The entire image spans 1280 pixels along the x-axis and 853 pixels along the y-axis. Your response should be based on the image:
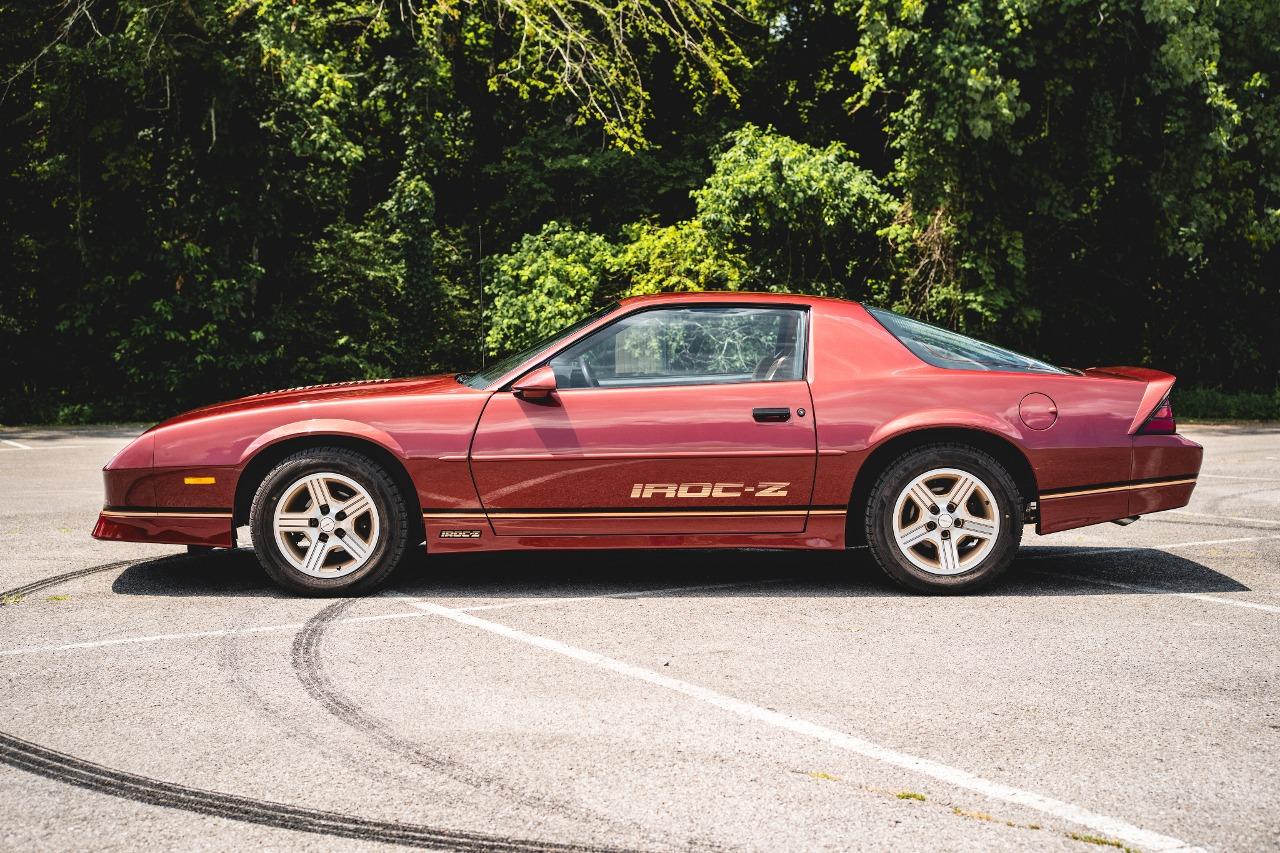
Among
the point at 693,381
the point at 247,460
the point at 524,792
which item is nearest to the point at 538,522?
the point at 693,381

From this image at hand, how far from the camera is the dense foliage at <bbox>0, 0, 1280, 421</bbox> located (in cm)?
1844

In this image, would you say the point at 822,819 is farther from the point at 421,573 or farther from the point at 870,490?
the point at 421,573

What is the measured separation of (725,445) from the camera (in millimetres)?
5805

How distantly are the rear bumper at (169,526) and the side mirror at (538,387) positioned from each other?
151cm

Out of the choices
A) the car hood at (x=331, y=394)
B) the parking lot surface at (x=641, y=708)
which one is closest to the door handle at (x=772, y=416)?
the parking lot surface at (x=641, y=708)

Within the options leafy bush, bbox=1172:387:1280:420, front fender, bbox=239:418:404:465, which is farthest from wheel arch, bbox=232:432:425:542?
leafy bush, bbox=1172:387:1280:420

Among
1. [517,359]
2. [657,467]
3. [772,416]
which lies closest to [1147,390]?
[772,416]

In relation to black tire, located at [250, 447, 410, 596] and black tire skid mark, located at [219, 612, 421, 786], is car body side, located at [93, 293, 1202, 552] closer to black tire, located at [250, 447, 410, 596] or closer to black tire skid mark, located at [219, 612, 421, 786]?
black tire, located at [250, 447, 410, 596]

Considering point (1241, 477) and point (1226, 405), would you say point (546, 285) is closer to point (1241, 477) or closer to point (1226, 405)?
point (1226, 405)

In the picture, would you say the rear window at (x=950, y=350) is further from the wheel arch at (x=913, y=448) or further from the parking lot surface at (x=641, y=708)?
the parking lot surface at (x=641, y=708)

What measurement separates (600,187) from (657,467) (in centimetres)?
1970

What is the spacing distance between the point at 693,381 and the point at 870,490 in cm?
101

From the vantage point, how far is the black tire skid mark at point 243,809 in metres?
2.98

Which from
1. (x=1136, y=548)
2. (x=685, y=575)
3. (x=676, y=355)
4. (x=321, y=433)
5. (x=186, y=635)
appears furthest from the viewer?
(x=1136, y=548)
